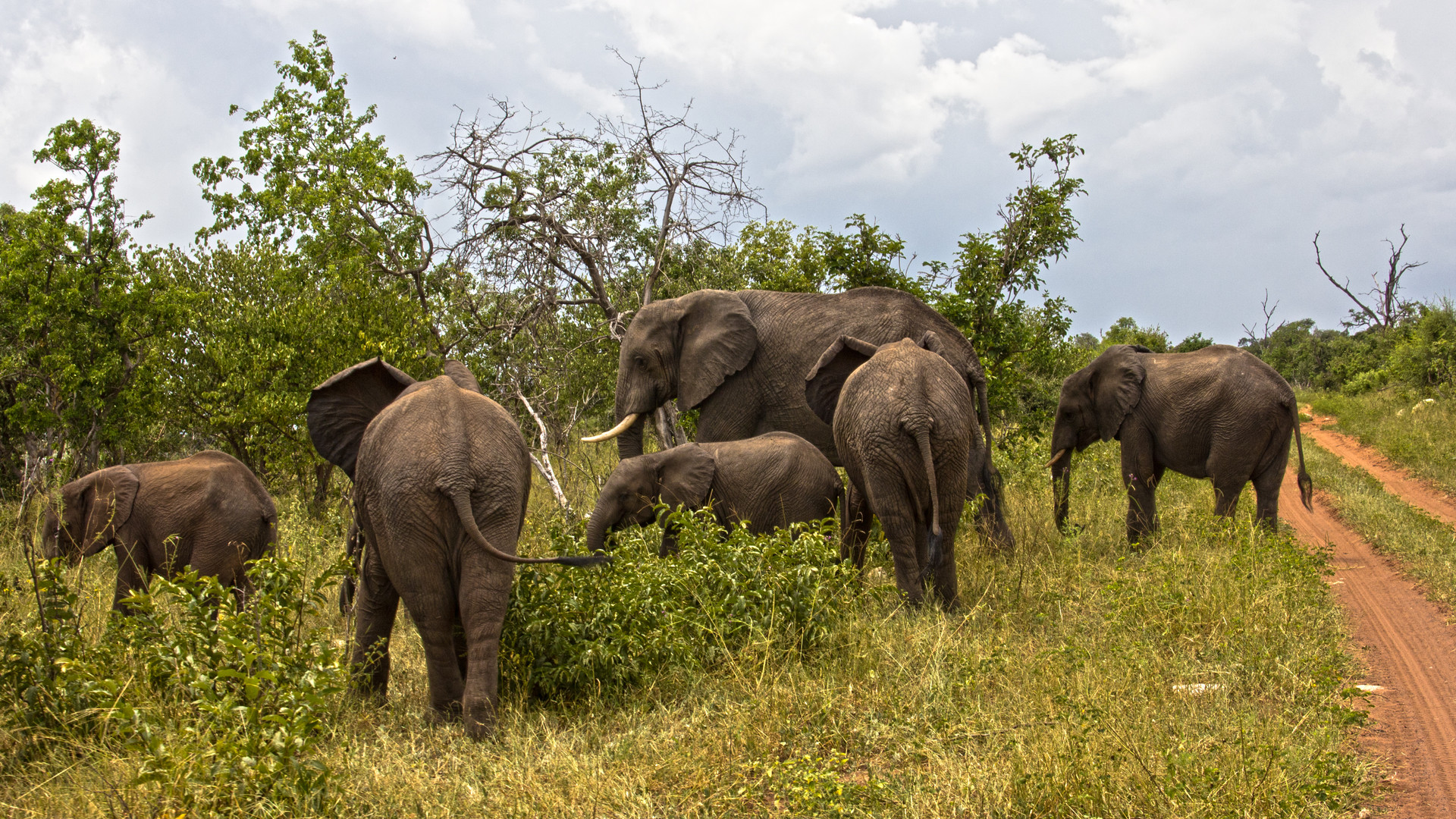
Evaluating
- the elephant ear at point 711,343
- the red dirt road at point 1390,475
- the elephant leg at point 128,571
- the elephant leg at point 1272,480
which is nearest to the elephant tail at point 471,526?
the elephant leg at point 128,571

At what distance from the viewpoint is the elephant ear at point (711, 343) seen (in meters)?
9.86

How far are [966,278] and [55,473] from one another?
12465mm

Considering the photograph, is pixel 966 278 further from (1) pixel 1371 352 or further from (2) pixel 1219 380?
(1) pixel 1371 352

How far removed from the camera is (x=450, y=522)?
17.1 ft

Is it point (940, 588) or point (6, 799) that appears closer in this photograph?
point (6, 799)

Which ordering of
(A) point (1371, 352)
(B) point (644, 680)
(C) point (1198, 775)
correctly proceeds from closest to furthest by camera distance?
(C) point (1198, 775)
(B) point (644, 680)
(A) point (1371, 352)

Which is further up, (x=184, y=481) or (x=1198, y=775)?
(x=184, y=481)

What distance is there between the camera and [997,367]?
12.8 metres

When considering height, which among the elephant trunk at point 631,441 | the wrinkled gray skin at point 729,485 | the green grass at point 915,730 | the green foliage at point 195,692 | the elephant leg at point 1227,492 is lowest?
the green grass at point 915,730

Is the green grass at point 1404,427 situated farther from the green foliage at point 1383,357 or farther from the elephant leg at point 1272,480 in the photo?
the elephant leg at point 1272,480

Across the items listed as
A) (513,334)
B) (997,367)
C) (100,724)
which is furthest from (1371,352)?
(100,724)

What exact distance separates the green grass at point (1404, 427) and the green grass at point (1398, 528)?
98cm

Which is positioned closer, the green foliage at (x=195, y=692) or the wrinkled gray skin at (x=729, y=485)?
the green foliage at (x=195, y=692)

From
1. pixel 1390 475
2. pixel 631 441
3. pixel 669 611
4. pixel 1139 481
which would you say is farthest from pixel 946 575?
pixel 1390 475
